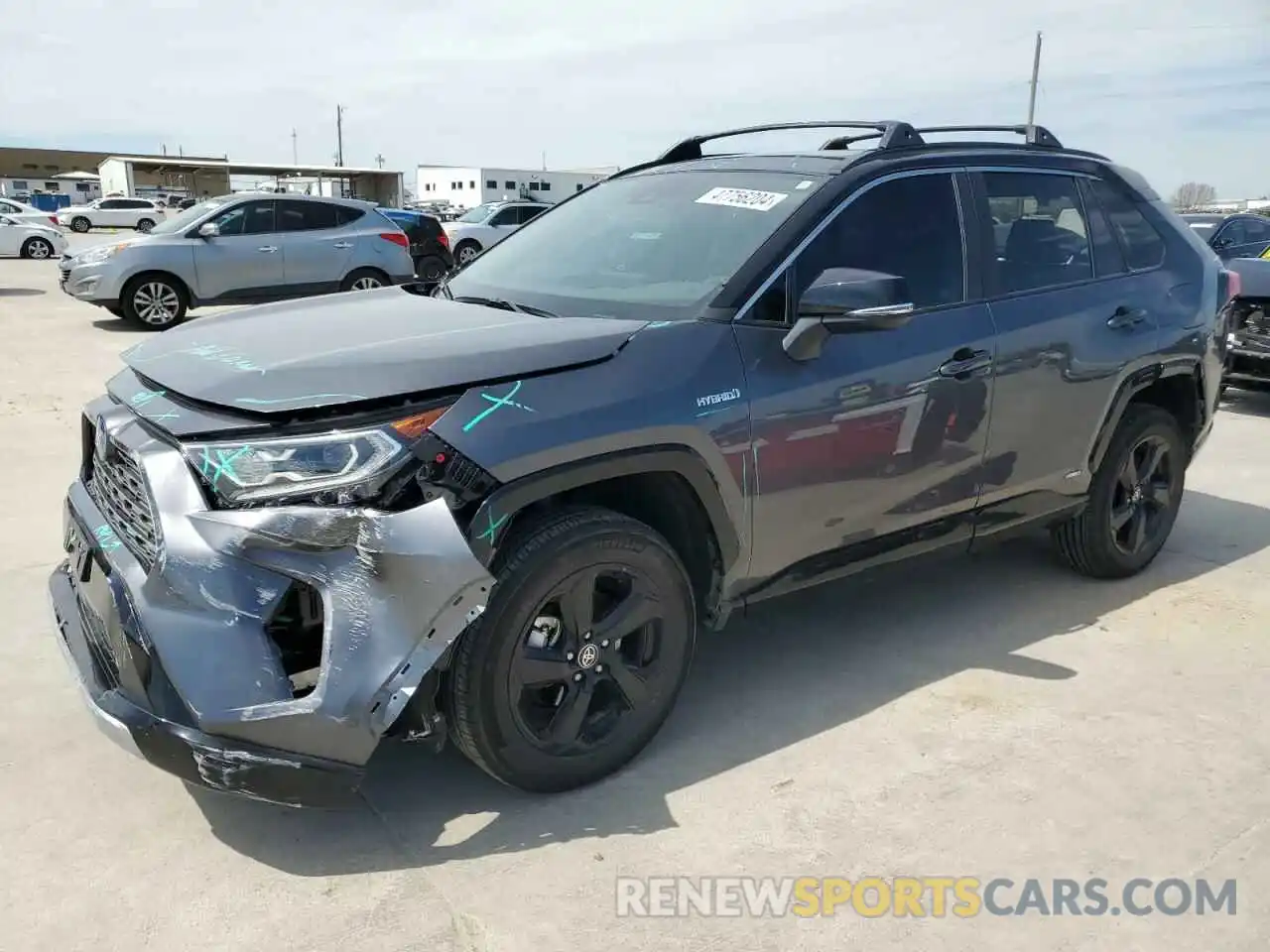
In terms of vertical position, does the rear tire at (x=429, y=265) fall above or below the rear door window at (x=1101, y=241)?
above

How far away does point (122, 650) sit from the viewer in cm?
254

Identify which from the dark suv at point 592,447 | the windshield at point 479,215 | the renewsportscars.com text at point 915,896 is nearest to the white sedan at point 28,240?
the windshield at point 479,215

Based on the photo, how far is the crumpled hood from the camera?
2.52 metres

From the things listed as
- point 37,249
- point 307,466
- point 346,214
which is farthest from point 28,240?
point 307,466

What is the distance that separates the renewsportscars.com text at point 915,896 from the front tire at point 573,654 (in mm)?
430

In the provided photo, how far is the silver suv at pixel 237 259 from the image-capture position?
12.2m

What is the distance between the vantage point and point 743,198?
3.53m

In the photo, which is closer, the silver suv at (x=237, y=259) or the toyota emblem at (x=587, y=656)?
the toyota emblem at (x=587, y=656)

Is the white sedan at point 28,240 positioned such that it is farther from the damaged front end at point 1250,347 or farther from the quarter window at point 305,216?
the damaged front end at point 1250,347

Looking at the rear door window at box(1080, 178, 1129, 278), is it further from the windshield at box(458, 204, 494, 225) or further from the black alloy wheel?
the windshield at box(458, 204, 494, 225)

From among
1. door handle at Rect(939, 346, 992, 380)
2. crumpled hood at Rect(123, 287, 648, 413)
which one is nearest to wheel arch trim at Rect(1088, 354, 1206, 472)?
door handle at Rect(939, 346, 992, 380)

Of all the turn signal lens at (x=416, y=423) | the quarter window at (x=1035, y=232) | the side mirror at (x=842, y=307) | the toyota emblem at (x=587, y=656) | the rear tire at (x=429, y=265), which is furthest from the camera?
the rear tire at (x=429, y=265)

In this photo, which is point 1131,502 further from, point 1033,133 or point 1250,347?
point 1250,347

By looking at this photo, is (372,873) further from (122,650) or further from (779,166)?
(779,166)
